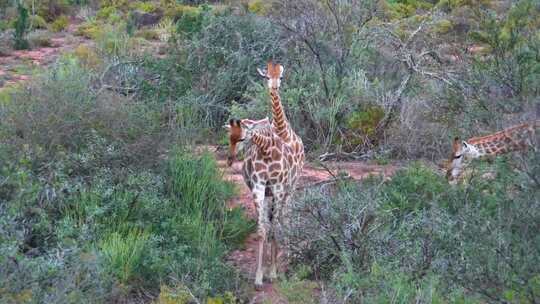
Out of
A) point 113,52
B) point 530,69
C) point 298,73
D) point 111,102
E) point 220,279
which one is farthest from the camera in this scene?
point 113,52

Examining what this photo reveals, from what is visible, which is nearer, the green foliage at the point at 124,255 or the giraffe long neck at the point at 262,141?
the green foliage at the point at 124,255

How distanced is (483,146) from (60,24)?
14514mm

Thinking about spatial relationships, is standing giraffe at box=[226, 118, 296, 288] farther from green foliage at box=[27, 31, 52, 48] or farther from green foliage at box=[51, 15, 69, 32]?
green foliage at box=[51, 15, 69, 32]

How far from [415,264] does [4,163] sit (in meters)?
3.64

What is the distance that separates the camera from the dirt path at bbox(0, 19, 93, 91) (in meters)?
15.7

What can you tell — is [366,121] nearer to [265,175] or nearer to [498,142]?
[498,142]

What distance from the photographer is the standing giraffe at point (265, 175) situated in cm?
809

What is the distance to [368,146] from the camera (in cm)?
1235

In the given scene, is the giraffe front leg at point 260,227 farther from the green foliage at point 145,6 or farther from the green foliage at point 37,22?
the green foliage at point 145,6

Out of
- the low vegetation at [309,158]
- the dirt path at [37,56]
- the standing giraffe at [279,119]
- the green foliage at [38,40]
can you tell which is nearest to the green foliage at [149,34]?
the dirt path at [37,56]

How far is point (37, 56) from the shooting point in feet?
62.7

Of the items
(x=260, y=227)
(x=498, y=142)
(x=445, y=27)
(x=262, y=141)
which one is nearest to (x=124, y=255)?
(x=260, y=227)

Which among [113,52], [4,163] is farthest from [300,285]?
[113,52]

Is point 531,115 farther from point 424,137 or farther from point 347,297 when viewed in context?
point 347,297
